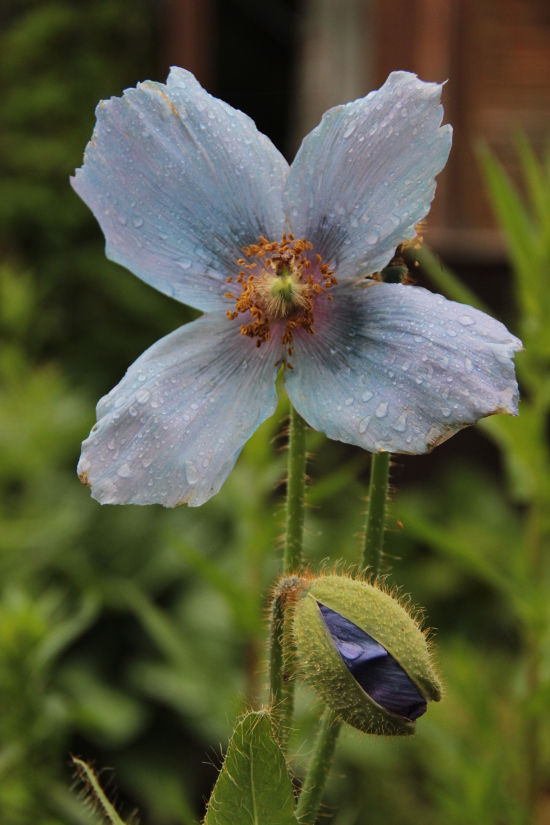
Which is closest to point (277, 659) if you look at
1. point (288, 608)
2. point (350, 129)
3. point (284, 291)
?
point (288, 608)

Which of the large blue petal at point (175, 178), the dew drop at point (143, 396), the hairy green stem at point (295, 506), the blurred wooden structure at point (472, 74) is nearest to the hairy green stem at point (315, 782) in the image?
the hairy green stem at point (295, 506)

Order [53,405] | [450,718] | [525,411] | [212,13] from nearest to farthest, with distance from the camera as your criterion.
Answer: [525,411], [450,718], [53,405], [212,13]

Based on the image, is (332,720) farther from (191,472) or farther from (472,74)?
(472,74)

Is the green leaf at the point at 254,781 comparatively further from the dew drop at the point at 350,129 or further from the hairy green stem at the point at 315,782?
the dew drop at the point at 350,129

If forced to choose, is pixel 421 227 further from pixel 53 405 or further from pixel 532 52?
pixel 532 52

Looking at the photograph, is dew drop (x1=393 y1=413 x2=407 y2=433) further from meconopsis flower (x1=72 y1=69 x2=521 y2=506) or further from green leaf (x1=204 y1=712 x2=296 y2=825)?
green leaf (x1=204 y1=712 x2=296 y2=825)

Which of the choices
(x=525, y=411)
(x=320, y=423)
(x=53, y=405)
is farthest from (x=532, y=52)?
(x=320, y=423)
